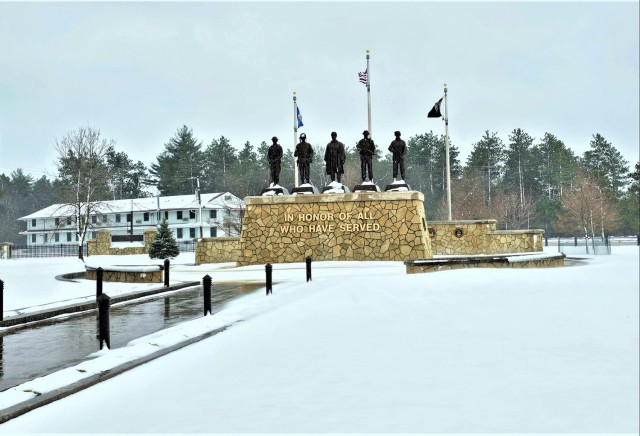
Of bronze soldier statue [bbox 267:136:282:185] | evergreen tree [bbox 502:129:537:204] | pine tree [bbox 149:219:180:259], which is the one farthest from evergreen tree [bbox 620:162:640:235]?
pine tree [bbox 149:219:180:259]

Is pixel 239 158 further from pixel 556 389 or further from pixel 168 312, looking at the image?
pixel 556 389

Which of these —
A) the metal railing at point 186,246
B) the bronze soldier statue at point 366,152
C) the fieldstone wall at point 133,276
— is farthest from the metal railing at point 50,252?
the fieldstone wall at point 133,276

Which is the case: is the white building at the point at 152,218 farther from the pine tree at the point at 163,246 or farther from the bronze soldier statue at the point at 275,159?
the bronze soldier statue at the point at 275,159

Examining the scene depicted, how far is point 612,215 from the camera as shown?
178 feet

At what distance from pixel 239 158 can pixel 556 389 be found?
85.4m

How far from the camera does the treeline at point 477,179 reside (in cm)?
5816

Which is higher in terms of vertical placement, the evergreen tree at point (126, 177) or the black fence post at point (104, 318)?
the evergreen tree at point (126, 177)

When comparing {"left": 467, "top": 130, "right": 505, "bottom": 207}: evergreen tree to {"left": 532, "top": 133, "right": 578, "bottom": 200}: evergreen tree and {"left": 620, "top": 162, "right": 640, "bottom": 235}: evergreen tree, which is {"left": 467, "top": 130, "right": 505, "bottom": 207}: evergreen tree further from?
{"left": 620, "top": 162, "right": 640, "bottom": 235}: evergreen tree

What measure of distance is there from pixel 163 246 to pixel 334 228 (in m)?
13.4

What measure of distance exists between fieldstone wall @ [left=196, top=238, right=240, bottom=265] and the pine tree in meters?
4.46

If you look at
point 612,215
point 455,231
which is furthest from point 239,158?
point 455,231

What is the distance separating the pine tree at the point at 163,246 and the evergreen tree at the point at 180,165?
48.0 m

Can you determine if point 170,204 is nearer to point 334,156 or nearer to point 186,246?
point 186,246

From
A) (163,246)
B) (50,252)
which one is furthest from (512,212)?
(50,252)
